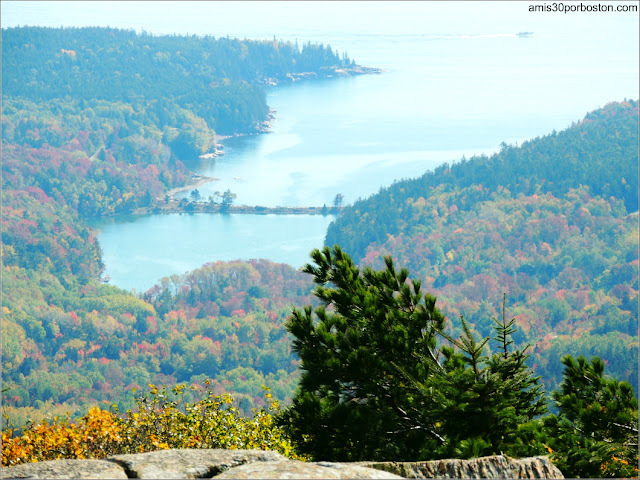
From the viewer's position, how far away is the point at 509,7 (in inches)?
2244

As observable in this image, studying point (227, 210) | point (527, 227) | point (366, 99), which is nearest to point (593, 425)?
point (527, 227)

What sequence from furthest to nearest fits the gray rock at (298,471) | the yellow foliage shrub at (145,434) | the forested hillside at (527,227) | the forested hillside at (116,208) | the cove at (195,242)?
1. the cove at (195,242)
2. the forested hillside at (527,227)
3. the forested hillside at (116,208)
4. the yellow foliage shrub at (145,434)
5. the gray rock at (298,471)

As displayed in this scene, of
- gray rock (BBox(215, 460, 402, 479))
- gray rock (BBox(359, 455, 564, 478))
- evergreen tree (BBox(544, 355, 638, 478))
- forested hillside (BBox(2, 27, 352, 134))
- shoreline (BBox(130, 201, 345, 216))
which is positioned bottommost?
shoreline (BBox(130, 201, 345, 216))

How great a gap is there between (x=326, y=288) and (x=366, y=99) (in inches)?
3490

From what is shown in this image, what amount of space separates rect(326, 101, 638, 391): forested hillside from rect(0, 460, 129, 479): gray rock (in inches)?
1604

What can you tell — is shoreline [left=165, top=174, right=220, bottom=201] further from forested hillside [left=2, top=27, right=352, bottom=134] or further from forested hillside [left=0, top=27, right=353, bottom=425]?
forested hillside [left=2, top=27, right=352, bottom=134]

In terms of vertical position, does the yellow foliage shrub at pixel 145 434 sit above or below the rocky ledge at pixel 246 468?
below

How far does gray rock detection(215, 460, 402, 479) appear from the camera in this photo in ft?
8.12

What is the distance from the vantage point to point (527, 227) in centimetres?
5266

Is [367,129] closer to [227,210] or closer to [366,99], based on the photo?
[366,99]

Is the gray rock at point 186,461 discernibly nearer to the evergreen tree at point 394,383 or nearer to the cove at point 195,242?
the evergreen tree at point 394,383

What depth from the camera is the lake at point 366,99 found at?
6016 centimetres

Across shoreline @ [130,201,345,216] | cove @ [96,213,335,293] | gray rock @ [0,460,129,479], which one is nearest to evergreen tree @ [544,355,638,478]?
gray rock @ [0,460,129,479]

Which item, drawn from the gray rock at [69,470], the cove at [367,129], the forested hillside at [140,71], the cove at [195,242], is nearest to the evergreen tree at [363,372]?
the gray rock at [69,470]
